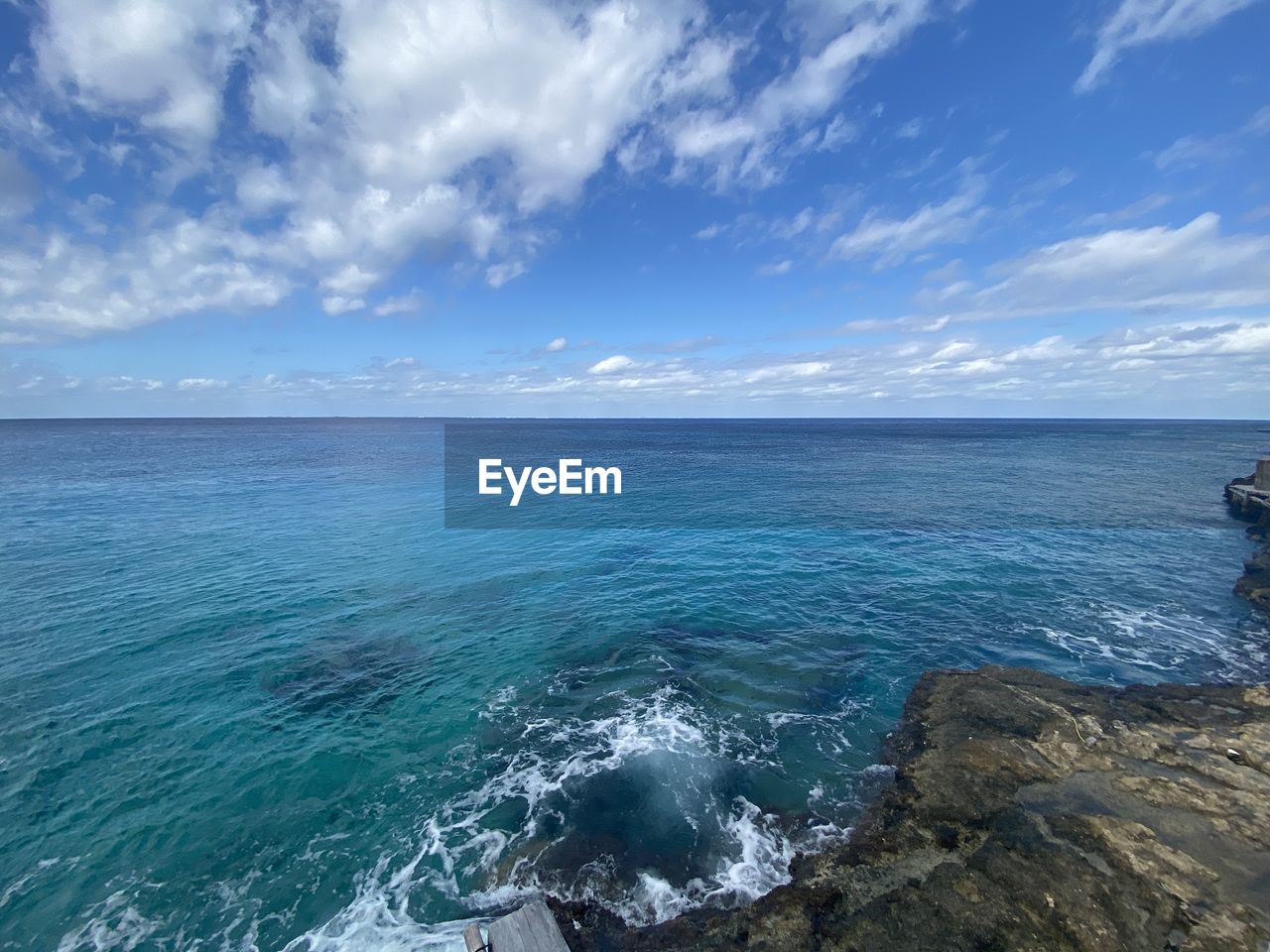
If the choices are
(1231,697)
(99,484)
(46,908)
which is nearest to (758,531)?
(1231,697)

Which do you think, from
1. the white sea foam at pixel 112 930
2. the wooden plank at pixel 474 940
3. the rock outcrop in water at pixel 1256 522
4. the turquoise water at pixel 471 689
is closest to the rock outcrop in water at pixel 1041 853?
the turquoise water at pixel 471 689

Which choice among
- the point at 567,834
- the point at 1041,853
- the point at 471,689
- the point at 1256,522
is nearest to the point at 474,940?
the point at 567,834

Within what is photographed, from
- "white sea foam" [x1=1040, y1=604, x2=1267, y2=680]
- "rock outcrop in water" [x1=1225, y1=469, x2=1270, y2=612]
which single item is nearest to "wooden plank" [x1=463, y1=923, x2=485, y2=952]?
"white sea foam" [x1=1040, y1=604, x2=1267, y2=680]

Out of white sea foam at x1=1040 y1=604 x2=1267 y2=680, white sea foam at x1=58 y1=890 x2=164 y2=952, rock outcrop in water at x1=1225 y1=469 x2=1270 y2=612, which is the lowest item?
white sea foam at x1=58 y1=890 x2=164 y2=952

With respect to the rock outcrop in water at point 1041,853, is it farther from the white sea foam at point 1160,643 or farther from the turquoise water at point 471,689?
the white sea foam at point 1160,643

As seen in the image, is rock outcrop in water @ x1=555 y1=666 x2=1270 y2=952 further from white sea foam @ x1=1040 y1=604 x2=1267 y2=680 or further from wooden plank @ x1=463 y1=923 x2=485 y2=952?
white sea foam @ x1=1040 y1=604 x2=1267 y2=680

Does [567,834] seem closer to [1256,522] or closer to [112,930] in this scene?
[112,930]
